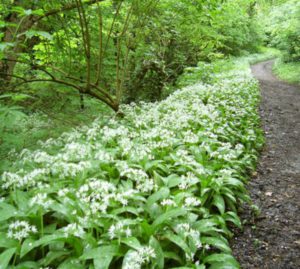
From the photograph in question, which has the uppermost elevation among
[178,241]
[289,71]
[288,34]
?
[288,34]

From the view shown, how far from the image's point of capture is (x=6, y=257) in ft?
8.27

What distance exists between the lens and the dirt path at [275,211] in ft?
11.2

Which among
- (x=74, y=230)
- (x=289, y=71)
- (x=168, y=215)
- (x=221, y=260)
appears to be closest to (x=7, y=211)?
(x=74, y=230)

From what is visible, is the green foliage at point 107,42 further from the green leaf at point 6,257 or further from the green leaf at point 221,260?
the green leaf at point 221,260

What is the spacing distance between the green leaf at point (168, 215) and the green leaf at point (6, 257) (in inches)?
46.9

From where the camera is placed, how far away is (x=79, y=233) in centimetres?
261

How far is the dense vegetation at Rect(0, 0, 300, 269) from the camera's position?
2738mm

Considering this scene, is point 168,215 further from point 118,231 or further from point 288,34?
point 288,34

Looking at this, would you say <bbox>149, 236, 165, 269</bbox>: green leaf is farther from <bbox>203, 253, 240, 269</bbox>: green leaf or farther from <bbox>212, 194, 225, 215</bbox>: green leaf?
<bbox>212, 194, 225, 215</bbox>: green leaf

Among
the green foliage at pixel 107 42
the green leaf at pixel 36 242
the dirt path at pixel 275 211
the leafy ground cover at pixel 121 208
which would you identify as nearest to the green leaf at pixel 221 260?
the leafy ground cover at pixel 121 208

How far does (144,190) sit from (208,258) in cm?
90

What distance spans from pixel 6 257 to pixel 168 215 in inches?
54.0

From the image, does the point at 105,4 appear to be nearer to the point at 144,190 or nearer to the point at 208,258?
the point at 144,190

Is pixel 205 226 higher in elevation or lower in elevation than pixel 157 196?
lower
